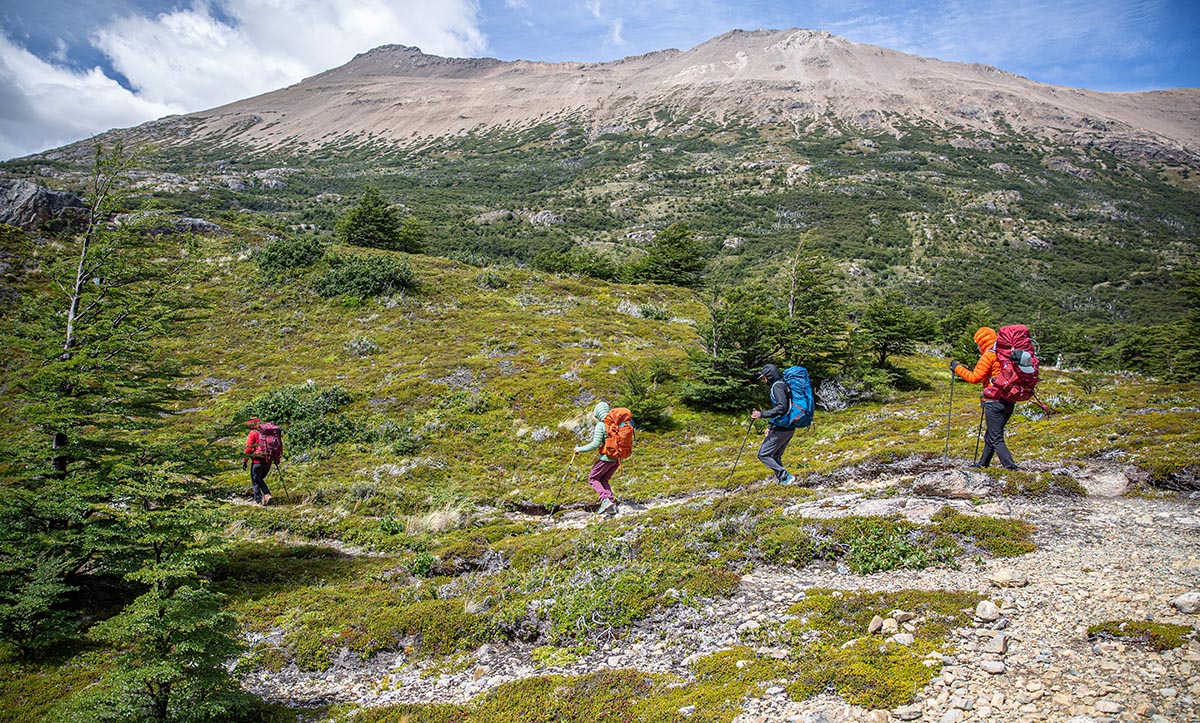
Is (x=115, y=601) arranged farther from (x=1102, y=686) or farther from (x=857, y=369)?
(x=857, y=369)

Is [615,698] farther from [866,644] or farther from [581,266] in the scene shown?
[581,266]

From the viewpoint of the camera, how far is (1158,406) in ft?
42.2

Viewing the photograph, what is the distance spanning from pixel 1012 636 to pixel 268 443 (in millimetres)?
15394

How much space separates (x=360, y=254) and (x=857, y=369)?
3226cm

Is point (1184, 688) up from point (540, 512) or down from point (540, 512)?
up

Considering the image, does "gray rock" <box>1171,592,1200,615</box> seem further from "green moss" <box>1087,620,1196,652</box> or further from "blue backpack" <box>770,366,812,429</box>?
"blue backpack" <box>770,366,812,429</box>

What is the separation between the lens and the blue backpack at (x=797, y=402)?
1006 centimetres

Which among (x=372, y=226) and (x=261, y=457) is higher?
(x=372, y=226)

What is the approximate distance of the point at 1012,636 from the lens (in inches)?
197

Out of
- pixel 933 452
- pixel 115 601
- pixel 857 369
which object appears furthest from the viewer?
pixel 857 369

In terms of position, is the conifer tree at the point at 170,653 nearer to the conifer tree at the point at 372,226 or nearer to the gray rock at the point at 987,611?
the gray rock at the point at 987,611

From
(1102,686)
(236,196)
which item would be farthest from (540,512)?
(236,196)

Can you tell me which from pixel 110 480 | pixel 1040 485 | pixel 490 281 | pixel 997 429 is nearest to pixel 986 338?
pixel 997 429

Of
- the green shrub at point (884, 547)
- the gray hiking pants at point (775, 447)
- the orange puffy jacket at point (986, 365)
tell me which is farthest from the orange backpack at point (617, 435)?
the orange puffy jacket at point (986, 365)
